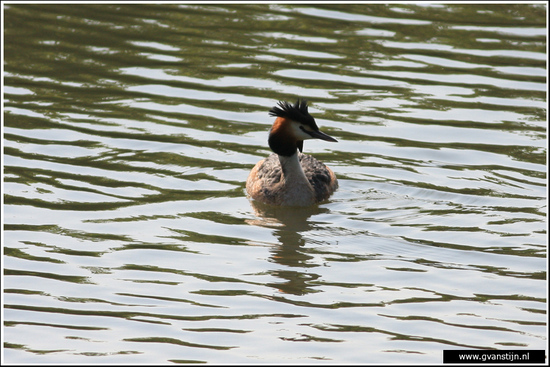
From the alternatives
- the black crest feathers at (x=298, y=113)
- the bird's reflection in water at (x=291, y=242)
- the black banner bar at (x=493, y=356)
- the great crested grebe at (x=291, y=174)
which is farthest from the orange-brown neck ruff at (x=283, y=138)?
the black banner bar at (x=493, y=356)

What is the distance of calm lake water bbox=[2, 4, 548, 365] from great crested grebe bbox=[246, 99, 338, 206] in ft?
0.80

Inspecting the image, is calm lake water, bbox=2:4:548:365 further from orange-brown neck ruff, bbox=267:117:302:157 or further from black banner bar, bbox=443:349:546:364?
orange-brown neck ruff, bbox=267:117:302:157

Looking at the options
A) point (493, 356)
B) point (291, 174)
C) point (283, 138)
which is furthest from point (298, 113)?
point (493, 356)

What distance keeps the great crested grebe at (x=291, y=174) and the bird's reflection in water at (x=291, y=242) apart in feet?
0.46

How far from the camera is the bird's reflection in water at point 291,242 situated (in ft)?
28.4

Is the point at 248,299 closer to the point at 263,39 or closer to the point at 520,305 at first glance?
the point at 520,305

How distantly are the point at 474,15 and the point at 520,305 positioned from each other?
11.2m

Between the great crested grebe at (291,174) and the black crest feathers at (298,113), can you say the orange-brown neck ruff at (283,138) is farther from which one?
the black crest feathers at (298,113)

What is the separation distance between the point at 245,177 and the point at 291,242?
245cm

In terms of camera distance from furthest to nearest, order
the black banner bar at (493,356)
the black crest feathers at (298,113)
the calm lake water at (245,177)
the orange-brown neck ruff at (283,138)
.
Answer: the orange-brown neck ruff at (283,138) < the black crest feathers at (298,113) < the calm lake water at (245,177) < the black banner bar at (493,356)

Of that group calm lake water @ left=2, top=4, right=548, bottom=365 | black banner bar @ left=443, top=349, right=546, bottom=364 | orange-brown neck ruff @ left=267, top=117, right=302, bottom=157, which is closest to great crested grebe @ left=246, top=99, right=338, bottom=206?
orange-brown neck ruff @ left=267, top=117, right=302, bottom=157

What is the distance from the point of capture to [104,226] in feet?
32.9

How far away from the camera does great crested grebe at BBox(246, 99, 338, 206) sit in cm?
1116

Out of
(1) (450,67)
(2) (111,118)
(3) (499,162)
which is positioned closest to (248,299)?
(3) (499,162)
